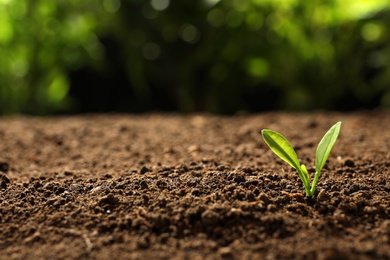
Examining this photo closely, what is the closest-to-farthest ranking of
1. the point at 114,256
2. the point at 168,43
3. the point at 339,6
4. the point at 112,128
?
the point at 114,256
the point at 112,128
the point at 339,6
the point at 168,43

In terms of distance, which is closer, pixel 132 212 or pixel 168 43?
pixel 132 212

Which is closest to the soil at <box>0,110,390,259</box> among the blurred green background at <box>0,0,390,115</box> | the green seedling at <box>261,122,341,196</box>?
the green seedling at <box>261,122,341,196</box>

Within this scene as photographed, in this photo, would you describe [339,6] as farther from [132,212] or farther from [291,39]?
[132,212]

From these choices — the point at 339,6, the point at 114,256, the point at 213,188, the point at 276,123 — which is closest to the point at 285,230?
the point at 213,188

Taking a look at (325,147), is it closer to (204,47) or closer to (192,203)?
(192,203)

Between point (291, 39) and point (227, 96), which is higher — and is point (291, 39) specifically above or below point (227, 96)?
above

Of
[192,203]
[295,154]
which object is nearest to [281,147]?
[295,154]
